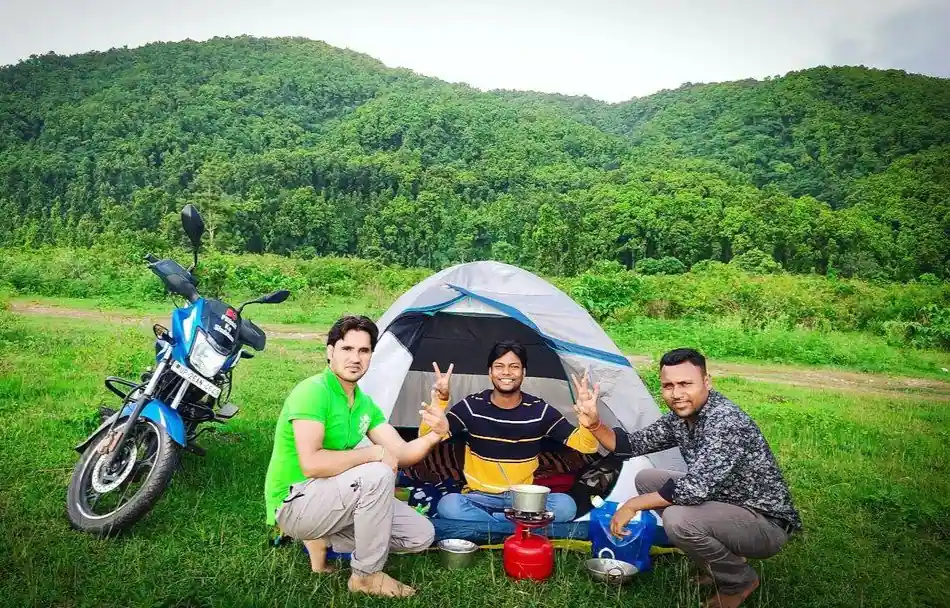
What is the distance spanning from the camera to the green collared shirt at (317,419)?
10.4 ft

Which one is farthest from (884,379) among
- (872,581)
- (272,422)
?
(272,422)

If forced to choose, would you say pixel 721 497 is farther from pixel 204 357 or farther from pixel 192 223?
pixel 192 223

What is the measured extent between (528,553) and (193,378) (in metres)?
2.09

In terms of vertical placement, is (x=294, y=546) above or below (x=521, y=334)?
below

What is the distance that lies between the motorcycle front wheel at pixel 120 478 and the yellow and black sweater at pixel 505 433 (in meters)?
1.40

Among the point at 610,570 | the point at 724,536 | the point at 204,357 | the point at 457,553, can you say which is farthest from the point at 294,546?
the point at 724,536

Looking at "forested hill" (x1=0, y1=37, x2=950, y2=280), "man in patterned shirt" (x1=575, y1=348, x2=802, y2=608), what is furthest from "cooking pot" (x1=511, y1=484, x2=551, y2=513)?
"forested hill" (x1=0, y1=37, x2=950, y2=280)

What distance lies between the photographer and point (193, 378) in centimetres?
399

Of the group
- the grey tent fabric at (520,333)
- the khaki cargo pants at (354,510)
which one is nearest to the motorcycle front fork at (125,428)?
the khaki cargo pants at (354,510)

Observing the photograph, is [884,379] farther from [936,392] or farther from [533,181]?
[533,181]

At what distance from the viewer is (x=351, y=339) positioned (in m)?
3.27

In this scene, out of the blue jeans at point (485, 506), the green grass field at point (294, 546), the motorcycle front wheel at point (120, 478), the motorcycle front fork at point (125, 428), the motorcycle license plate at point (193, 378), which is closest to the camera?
the green grass field at point (294, 546)

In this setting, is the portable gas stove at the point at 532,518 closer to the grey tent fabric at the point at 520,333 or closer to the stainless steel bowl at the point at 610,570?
the stainless steel bowl at the point at 610,570

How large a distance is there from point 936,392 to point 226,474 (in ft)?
30.9
